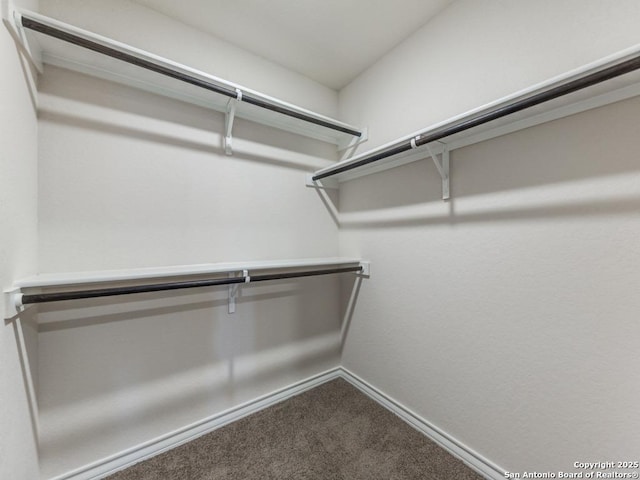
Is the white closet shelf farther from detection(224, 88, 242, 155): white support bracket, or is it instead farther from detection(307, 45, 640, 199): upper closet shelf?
detection(307, 45, 640, 199): upper closet shelf

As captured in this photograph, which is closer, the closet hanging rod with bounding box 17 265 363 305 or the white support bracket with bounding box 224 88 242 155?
the closet hanging rod with bounding box 17 265 363 305

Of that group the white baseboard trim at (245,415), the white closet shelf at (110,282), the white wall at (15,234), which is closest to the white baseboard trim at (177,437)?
the white baseboard trim at (245,415)

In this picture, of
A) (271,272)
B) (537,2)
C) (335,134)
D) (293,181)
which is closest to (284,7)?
(335,134)

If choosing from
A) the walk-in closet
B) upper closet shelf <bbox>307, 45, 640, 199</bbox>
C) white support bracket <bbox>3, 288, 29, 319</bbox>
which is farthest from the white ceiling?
white support bracket <bbox>3, 288, 29, 319</bbox>

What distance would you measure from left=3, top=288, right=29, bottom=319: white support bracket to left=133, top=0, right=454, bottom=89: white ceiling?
149 centimetres

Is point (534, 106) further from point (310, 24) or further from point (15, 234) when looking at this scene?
point (15, 234)

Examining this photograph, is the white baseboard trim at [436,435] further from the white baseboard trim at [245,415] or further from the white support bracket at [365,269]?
the white support bracket at [365,269]

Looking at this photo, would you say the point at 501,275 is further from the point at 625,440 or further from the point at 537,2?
the point at 537,2

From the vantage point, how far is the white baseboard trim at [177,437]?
3.84 ft

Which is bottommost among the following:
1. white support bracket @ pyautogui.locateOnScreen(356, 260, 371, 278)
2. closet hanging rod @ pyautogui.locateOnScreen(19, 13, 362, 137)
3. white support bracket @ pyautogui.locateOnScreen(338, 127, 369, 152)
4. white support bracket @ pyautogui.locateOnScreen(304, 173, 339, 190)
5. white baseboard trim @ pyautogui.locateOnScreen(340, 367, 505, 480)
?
white baseboard trim @ pyautogui.locateOnScreen(340, 367, 505, 480)

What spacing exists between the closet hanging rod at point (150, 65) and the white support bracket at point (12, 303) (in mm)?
931

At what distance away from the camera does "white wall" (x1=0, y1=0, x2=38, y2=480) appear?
0.81m

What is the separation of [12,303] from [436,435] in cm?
195

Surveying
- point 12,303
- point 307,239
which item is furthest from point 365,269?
point 12,303
